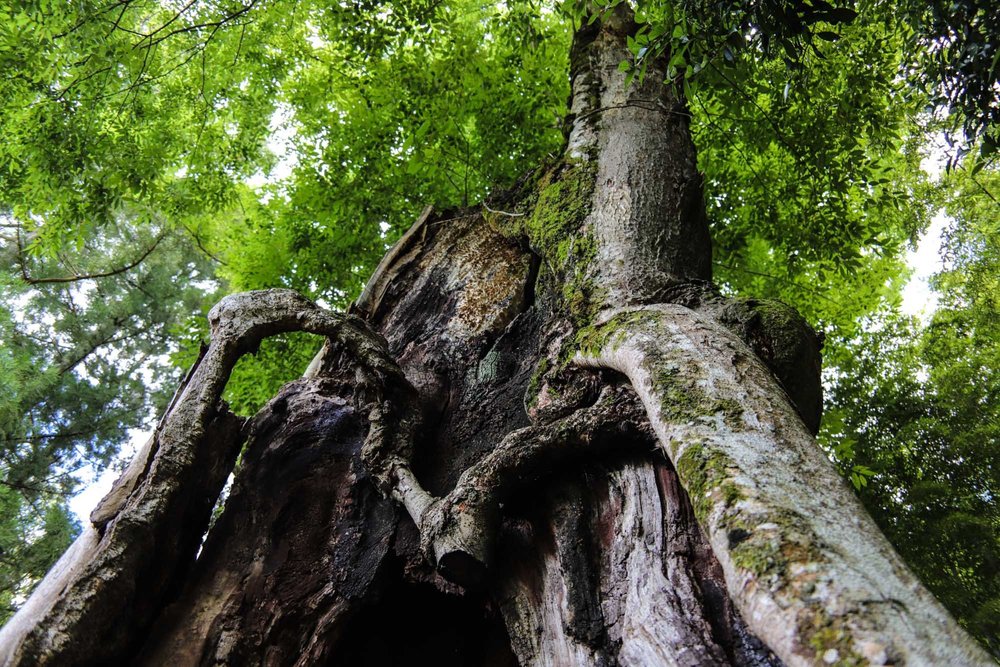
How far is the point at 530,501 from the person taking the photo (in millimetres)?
2293

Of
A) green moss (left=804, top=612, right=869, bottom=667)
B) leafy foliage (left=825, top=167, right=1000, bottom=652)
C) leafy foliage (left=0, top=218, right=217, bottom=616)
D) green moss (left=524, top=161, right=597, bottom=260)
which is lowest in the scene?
green moss (left=804, top=612, right=869, bottom=667)

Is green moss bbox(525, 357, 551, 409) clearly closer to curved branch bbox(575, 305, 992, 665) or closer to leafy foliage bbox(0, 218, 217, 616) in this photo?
curved branch bbox(575, 305, 992, 665)

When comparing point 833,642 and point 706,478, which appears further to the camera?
point 706,478

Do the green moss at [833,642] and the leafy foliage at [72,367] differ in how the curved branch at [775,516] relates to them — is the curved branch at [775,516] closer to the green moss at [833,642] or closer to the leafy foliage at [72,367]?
the green moss at [833,642]

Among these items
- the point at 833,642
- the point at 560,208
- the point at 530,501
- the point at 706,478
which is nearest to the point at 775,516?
the point at 706,478

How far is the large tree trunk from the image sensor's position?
147 centimetres

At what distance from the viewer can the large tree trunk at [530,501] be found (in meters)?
1.47

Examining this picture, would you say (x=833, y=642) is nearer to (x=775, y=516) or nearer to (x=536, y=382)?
(x=775, y=516)

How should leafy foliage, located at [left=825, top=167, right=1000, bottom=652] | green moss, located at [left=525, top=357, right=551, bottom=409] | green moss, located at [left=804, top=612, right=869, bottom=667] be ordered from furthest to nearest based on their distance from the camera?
leafy foliage, located at [left=825, top=167, right=1000, bottom=652] → green moss, located at [left=525, top=357, right=551, bottom=409] → green moss, located at [left=804, top=612, right=869, bottom=667]

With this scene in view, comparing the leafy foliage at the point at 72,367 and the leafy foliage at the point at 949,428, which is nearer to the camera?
the leafy foliage at the point at 949,428

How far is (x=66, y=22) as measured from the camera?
5.09 meters

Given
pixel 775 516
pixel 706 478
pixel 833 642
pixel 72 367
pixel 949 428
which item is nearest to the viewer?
pixel 833 642

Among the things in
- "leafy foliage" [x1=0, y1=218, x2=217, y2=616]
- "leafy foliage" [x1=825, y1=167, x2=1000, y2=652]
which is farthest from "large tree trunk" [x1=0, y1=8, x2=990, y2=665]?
"leafy foliage" [x1=0, y1=218, x2=217, y2=616]

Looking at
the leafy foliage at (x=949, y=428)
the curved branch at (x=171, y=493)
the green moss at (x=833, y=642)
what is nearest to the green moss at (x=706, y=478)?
the green moss at (x=833, y=642)
